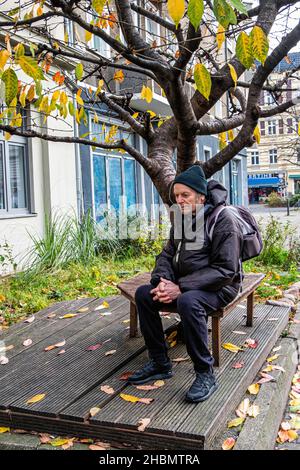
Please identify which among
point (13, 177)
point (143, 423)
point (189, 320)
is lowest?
point (143, 423)

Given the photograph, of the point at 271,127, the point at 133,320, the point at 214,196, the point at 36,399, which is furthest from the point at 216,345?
the point at 271,127

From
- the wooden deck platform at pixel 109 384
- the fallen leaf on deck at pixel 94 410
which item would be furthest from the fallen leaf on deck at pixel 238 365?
the fallen leaf on deck at pixel 94 410

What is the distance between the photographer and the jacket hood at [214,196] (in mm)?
3740

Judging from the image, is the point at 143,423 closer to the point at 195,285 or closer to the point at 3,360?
the point at 195,285

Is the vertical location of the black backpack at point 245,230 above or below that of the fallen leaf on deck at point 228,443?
above

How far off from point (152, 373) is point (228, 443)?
2.84ft

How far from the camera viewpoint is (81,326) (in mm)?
5281

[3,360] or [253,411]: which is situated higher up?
[3,360]

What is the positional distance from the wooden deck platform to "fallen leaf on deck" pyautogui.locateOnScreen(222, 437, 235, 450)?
0.09 m

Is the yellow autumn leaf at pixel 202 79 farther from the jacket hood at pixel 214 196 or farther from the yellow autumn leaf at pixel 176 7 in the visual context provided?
the jacket hood at pixel 214 196

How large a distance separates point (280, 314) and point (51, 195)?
6.27 metres

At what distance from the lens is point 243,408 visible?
343 centimetres

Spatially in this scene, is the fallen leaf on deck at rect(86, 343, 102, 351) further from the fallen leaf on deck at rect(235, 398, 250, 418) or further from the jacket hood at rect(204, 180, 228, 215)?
the jacket hood at rect(204, 180, 228, 215)

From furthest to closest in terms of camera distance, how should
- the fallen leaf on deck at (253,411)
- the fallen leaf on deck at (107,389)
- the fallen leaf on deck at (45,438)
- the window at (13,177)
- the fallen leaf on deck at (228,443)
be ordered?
the window at (13,177)
the fallen leaf on deck at (107,389)
the fallen leaf on deck at (253,411)
the fallen leaf on deck at (45,438)
the fallen leaf on deck at (228,443)
